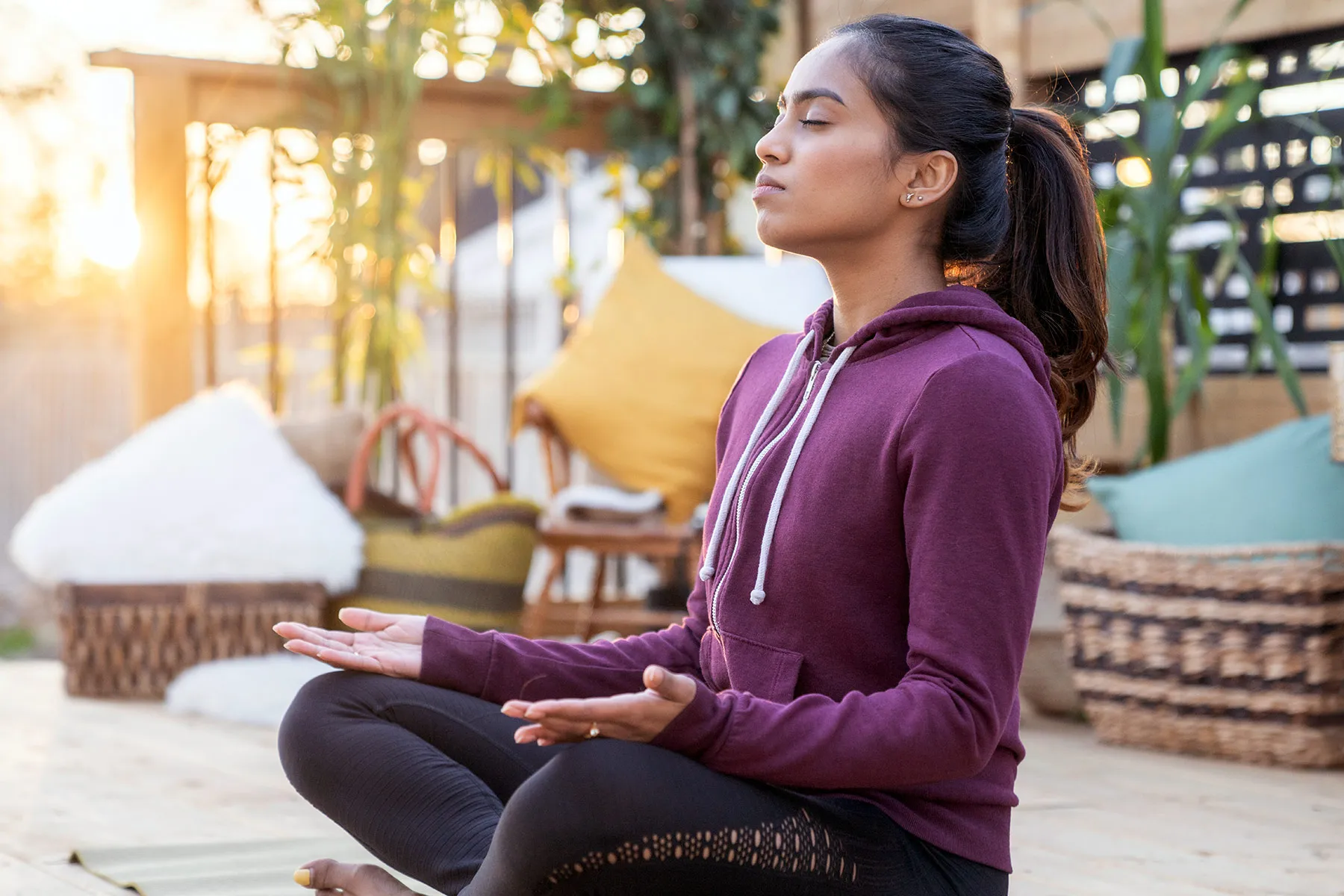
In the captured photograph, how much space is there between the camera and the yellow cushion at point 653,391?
329 cm

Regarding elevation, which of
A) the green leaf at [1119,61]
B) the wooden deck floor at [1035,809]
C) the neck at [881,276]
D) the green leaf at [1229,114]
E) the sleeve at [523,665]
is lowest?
the wooden deck floor at [1035,809]

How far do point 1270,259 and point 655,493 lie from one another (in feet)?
4.39

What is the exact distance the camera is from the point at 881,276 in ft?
4.35

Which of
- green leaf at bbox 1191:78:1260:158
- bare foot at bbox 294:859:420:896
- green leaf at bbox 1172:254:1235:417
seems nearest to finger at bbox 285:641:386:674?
bare foot at bbox 294:859:420:896

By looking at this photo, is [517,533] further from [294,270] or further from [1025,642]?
[1025,642]

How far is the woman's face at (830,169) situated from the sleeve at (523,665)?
0.91 feet

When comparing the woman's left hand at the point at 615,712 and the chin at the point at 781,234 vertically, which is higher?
the chin at the point at 781,234

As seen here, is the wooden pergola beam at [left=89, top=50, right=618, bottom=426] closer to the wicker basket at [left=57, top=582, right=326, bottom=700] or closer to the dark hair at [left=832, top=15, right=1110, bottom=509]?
the wicker basket at [left=57, top=582, right=326, bottom=700]

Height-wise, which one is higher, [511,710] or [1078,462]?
[1078,462]

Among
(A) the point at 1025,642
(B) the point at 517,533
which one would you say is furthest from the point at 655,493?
(A) the point at 1025,642

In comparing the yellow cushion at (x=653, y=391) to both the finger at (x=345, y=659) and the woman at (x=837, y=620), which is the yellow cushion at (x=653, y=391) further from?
the finger at (x=345, y=659)

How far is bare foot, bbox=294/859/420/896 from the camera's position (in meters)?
1.35

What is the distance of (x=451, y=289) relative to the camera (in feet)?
12.8

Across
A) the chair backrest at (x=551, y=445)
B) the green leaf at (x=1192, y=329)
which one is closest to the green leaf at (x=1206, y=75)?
the green leaf at (x=1192, y=329)
